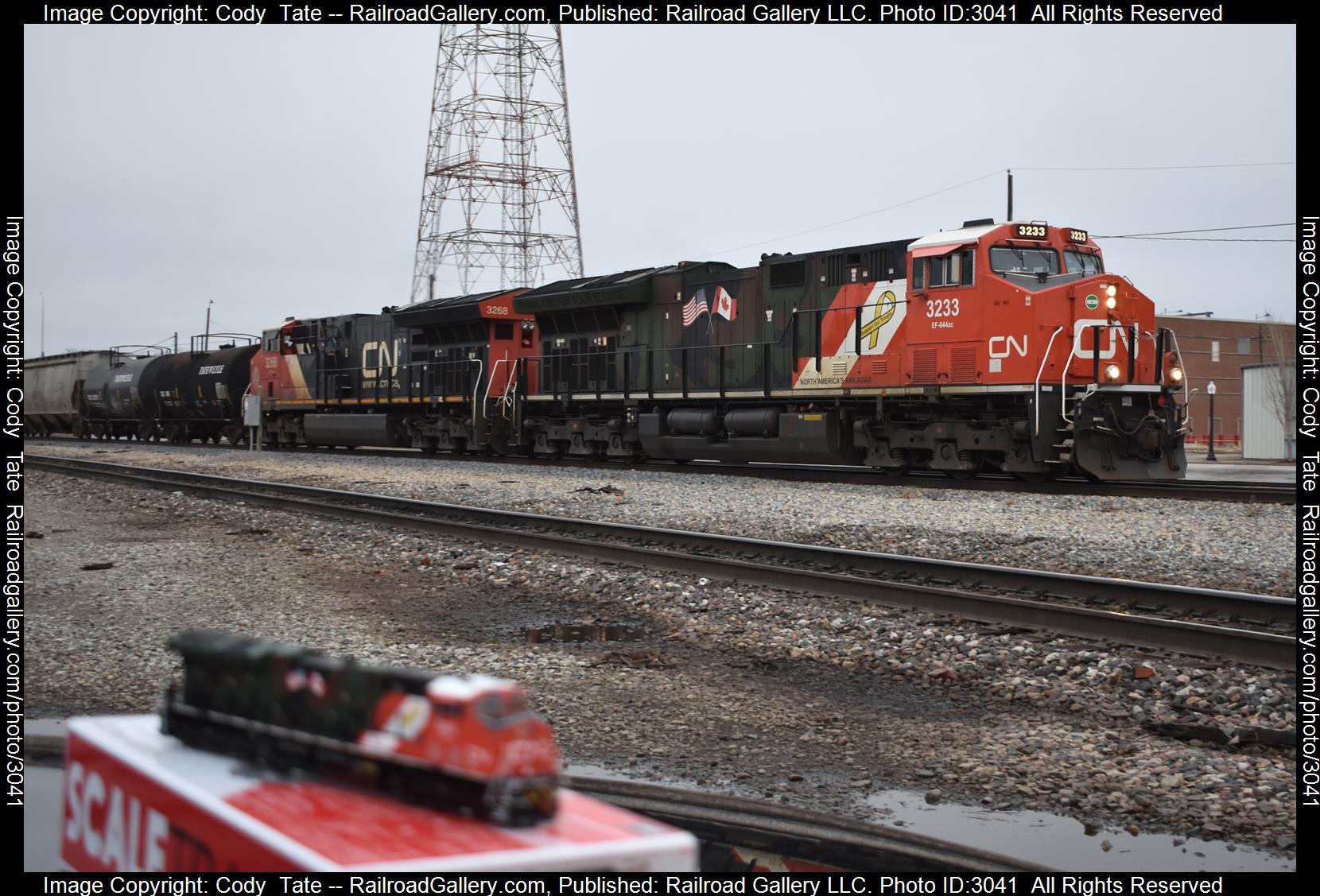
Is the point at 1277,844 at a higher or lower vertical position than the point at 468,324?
lower

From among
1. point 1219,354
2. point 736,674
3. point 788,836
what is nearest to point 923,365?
point 736,674

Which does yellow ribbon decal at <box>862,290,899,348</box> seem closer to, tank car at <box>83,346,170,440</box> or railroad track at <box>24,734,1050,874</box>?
railroad track at <box>24,734,1050,874</box>

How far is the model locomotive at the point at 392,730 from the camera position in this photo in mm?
1293

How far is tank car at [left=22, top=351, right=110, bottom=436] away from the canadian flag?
28805 millimetres

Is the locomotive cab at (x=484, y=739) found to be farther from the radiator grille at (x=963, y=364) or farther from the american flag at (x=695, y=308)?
the american flag at (x=695, y=308)

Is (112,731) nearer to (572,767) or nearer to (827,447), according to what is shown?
(572,767)

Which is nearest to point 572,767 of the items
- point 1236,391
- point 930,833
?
point 930,833

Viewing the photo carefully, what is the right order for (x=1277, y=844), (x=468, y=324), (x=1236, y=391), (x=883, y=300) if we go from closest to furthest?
1. (x=1277, y=844)
2. (x=883, y=300)
3. (x=468, y=324)
4. (x=1236, y=391)

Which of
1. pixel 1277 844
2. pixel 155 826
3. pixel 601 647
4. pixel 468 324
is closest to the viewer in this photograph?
pixel 155 826

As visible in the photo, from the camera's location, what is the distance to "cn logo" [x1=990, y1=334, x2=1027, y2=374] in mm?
13977

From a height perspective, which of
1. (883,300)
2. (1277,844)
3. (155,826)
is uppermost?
(883,300)

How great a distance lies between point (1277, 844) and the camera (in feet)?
11.3

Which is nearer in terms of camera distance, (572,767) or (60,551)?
(572,767)

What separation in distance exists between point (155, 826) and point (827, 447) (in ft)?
50.0
